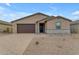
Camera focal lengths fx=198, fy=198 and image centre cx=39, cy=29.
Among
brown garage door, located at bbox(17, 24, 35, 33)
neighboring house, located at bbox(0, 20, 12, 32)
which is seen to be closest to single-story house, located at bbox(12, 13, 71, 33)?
brown garage door, located at bbox(17, 24, 35, 33)

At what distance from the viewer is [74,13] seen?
13.9ft

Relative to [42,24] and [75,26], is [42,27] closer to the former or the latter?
[42,24]

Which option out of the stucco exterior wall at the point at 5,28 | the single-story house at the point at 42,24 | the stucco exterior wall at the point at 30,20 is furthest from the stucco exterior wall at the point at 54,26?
the stucco exterior wall at the point at 5,28

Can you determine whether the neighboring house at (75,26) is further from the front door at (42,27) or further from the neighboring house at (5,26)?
the neighboring house at (5,26)

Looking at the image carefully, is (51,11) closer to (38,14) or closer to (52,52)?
(38,14)

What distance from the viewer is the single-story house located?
165 inches

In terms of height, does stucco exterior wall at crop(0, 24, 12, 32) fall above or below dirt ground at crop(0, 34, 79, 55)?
above

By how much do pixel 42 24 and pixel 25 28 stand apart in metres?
0.43

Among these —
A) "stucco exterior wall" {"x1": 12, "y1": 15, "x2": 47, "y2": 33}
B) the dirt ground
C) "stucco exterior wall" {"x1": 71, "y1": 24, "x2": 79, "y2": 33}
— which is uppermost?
"stucco exterior wall" {"x1": 12, "y1": 15, "x2": 47, "y2": 33}

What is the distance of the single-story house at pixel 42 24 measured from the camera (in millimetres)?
4180

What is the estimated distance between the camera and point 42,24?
13.8 ft

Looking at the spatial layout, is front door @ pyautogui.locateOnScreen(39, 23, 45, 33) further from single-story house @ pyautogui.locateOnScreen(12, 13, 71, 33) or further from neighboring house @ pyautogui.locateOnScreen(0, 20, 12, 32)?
neighboring house @ pyautogui.locateOnScreen(0, 20, 12, 32)

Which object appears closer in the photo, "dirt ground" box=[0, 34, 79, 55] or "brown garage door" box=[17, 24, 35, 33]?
"dirt ground" box=[0, 34, 79, 55]
